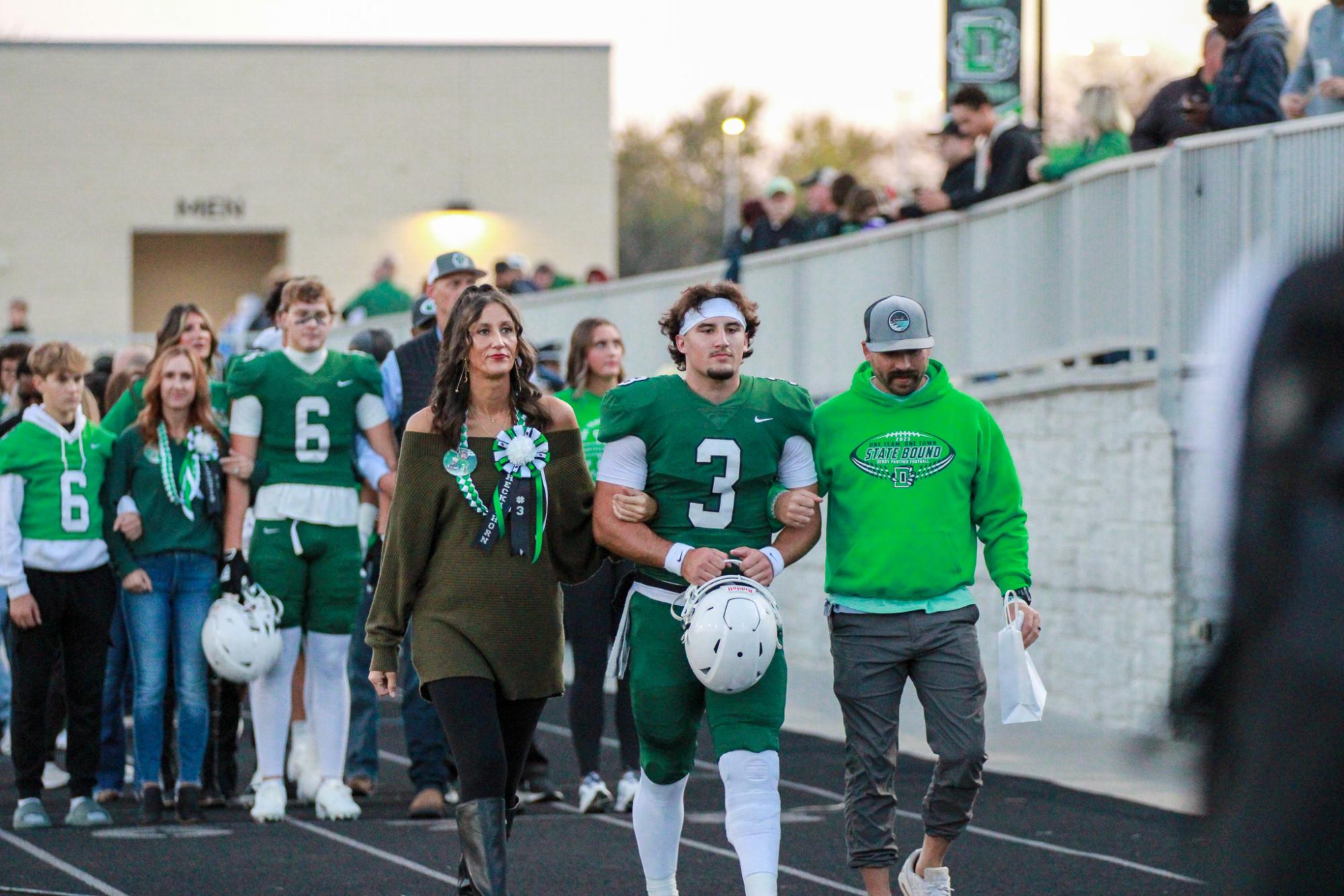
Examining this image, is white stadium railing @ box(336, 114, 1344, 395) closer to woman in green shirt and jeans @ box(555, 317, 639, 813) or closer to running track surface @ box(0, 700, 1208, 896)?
running track surface @ box(0, 700, 1208, 896)

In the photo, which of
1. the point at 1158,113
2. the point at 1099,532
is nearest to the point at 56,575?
the point at 1099,532

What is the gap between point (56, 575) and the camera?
9227mm

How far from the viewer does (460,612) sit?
6277 mm

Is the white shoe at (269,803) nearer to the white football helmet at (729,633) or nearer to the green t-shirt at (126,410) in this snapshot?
the green t-shirt at (126,410)

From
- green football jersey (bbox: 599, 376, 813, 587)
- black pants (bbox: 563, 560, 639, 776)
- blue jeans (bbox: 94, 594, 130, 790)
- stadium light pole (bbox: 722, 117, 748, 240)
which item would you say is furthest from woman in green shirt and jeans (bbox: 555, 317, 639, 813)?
stadium light pole (bbox: 722, 117, 748, 240)

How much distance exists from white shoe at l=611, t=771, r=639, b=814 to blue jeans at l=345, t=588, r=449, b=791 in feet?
2.70

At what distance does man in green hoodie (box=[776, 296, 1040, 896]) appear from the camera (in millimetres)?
6605

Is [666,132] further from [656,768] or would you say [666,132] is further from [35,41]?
[656,768]

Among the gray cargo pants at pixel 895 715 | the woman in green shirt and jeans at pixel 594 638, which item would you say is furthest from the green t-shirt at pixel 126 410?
the gray cargo pants at pixel 895 715

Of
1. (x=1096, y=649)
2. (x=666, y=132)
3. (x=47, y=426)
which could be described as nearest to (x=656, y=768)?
(x=47, y=426)

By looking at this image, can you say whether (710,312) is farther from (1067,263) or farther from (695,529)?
(1067,263)

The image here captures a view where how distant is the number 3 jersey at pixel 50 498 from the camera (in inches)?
362

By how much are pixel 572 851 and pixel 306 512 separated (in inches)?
76.9

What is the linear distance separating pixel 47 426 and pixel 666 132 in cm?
7458
